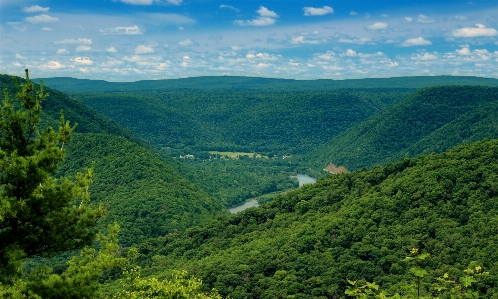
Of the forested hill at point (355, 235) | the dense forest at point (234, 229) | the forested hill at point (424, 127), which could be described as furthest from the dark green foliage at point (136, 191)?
the forested hill at point (424, 127)

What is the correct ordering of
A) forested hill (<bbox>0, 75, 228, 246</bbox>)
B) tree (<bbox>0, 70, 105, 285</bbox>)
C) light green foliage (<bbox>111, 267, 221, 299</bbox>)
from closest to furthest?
tree (<bbox>0, 70, 105, 285</bbox>) < light green foliage (<bbox>111, 267, 221, 299</bbox>) < forested hill (<bbox>0, 75, 228, 246</bbox>)

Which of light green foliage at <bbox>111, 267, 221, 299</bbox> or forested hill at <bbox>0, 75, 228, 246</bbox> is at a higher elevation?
light green foliage at <bbox>111, 267, 221, 299</bbox>

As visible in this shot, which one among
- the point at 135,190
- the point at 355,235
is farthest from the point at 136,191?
the point at 355,235

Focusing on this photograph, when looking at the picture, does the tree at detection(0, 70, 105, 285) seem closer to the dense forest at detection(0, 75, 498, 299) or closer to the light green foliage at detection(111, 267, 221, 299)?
the dense forest at detection(0, 75, 498, 299)

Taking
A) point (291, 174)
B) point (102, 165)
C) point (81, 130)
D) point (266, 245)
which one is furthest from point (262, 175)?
point (266, 245)

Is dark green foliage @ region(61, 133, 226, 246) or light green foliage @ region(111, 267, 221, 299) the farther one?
dark green foliage @ region(61, 133, 226, 246)

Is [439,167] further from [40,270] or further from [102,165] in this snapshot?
[102,165]

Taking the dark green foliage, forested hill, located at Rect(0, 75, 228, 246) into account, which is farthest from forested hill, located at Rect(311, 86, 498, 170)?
forested hill, located at Rect(0, 75, 228, 246)
